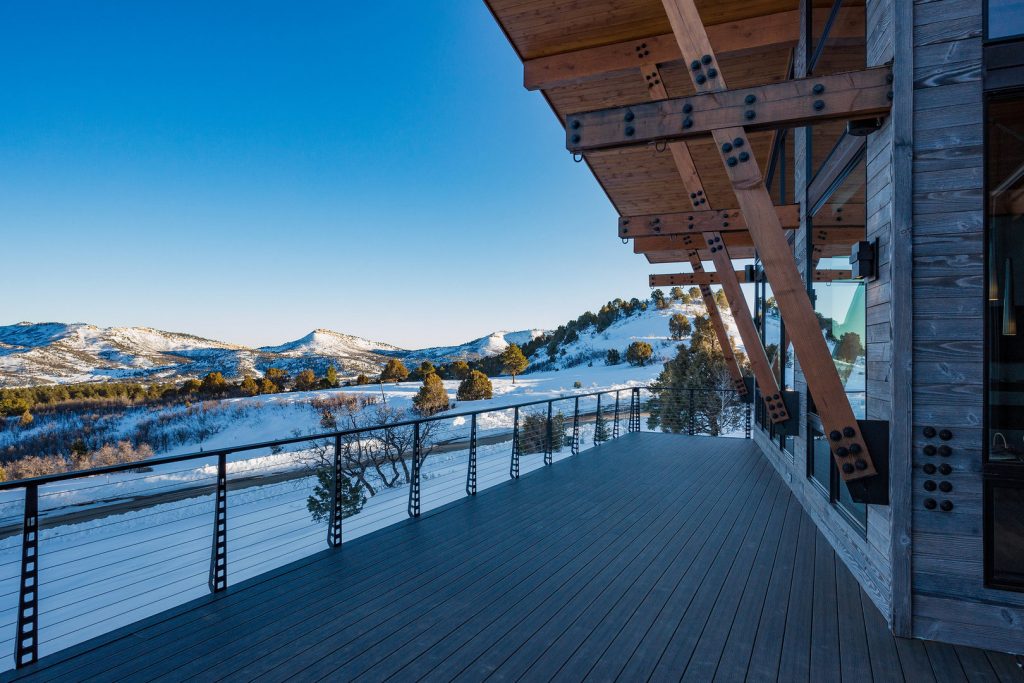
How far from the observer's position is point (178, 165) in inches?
926

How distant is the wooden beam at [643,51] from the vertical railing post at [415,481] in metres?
3.10

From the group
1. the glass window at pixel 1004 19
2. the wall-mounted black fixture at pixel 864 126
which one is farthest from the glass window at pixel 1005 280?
the wall-mounted black fixture at pixel 864 126

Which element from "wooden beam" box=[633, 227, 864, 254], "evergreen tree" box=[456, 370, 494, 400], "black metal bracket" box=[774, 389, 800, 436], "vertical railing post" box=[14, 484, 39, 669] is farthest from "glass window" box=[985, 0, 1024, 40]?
"evergreen tree" box=[456, 370, 494, 400]

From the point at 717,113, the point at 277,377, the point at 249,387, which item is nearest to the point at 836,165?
the point at 717,113

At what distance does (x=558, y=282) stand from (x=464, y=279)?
7656 mm

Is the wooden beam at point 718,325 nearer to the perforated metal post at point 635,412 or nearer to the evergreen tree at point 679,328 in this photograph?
the perforated metal post at point 635,412

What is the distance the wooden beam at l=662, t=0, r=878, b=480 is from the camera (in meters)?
2.22

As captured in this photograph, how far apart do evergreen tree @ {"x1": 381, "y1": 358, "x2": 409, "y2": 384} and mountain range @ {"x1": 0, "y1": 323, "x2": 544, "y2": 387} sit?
221 inches

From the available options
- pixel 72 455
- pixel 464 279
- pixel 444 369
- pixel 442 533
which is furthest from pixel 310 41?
pixel 444 369

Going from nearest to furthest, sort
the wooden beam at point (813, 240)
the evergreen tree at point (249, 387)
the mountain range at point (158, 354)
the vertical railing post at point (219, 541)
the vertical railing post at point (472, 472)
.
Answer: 1. the vertical railing post at point (219, 541)
2. the wooden beam at point (813, 240)
3. the vertical railing post at point (472, 472)
4. the evergreen tree at point (249, 387)
5. the mountain range at point (158, 354)

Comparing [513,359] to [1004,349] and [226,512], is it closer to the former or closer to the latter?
[226,512]

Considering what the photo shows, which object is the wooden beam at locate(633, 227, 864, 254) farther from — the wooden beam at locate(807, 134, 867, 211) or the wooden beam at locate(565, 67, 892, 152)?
the wooden beam at locate(565, 67, 892, 152)

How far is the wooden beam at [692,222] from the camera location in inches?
167

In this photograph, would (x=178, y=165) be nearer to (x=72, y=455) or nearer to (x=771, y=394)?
(x=72, y=455)
